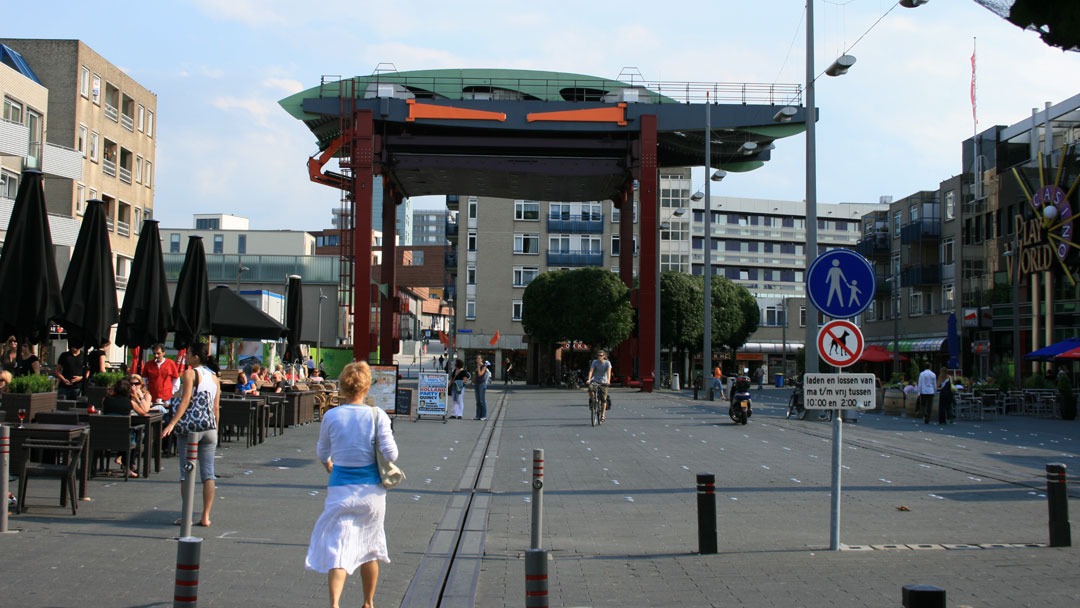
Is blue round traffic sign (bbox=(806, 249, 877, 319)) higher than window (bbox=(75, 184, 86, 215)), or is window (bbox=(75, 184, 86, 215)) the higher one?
window (bbox=(75, 184, 86, 215))

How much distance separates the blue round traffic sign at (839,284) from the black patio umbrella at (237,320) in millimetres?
15597

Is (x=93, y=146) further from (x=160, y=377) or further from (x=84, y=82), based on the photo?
(x=160, y=377)

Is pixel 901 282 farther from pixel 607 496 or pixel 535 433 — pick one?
pixel 607 496

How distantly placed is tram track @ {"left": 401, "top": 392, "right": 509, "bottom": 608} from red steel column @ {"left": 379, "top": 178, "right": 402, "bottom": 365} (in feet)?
119

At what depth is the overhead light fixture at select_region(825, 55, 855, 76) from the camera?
21953mm

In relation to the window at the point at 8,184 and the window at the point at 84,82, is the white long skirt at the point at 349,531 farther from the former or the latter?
the window at the point at 84,82

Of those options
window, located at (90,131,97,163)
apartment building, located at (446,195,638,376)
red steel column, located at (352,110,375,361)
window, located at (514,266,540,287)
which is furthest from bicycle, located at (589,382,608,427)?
window, located at (514,266,540,287)

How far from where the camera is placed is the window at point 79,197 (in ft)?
149

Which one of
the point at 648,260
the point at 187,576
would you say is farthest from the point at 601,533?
the point at 648,260

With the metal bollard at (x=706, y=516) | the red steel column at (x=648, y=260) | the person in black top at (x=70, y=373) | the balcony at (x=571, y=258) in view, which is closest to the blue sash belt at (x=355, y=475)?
the metal bollard at (x=706, y=516)

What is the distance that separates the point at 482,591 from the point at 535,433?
15280mm

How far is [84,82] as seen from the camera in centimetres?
4716

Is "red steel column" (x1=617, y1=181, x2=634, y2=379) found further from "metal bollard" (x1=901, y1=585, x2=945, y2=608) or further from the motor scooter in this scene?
"metal bollard" (x1=901, y1=585, x2=945, y2=608)

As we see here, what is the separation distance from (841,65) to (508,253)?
5677cm
